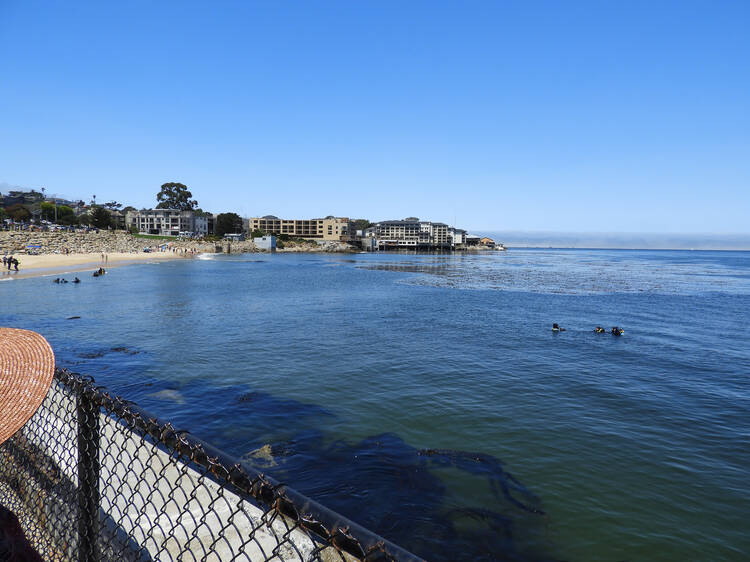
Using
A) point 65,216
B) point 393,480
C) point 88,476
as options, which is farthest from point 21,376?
point 65,216

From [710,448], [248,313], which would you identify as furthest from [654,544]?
[248,313]

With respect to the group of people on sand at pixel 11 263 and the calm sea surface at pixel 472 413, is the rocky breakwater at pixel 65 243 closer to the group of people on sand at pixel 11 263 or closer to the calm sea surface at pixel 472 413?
the group of people on sand at pixel 11 263

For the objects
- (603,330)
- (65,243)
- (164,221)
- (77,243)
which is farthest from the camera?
(164,221)

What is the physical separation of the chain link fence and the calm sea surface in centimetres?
548

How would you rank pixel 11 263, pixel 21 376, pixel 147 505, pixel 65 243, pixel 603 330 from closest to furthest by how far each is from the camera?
pixel 21 376 < pixel 147 505 < pixel 603 330 < pixel 11 263 < pixel 65 243

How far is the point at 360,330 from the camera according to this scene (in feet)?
95.2

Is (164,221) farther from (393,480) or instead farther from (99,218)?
(393,480)

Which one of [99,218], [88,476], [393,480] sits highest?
[99,218]

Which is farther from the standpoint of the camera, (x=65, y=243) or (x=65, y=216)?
(x=65, y=216)

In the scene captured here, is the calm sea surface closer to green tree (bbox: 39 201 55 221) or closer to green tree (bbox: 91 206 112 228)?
green tree (bbox: 91 206 112 228)

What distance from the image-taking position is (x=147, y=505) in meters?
4.07

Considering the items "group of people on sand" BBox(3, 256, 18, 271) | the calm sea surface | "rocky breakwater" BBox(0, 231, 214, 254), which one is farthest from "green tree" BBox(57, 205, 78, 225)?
the calm sea surface

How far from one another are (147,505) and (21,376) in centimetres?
206

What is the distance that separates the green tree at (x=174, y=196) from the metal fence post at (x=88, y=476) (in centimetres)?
20678
